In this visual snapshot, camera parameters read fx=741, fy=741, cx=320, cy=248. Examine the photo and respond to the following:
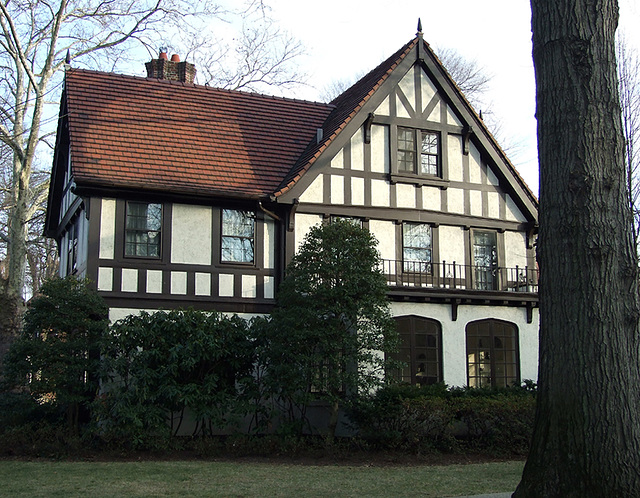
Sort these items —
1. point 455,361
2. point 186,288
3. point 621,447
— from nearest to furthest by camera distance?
point 621,447 → point 186,288 → point 455,361

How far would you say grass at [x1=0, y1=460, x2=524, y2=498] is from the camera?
10.5 meters

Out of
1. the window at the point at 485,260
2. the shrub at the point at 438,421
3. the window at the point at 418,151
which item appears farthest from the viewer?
the window at the point at 485,260

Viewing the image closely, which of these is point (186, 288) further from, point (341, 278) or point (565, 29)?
point (565, 29)

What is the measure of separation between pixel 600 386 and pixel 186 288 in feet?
40.8

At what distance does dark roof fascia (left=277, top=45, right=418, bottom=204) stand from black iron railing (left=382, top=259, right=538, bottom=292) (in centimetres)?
295

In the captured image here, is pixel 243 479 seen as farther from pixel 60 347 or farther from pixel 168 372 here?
pixel 60 347

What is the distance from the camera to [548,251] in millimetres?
7539

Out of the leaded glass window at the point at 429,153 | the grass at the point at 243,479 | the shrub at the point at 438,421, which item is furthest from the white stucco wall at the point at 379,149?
the grass at the point at 243,479

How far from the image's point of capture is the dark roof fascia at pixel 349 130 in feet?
61.8

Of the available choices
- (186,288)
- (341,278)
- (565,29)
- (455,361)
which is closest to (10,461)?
(186,288)

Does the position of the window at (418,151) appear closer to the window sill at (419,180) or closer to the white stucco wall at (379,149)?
the window sill at (419,180)

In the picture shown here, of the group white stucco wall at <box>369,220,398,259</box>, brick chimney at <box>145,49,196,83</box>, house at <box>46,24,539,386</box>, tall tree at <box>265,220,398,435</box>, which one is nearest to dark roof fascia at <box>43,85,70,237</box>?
house at <box>46,24,539,386</box>

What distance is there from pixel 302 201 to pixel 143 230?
4085 millimetres

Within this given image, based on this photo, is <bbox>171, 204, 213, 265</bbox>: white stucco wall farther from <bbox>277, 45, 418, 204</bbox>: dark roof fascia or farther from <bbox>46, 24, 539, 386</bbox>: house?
<bbox>277, 45, 418, 204</bbox>: dark roof fascia
